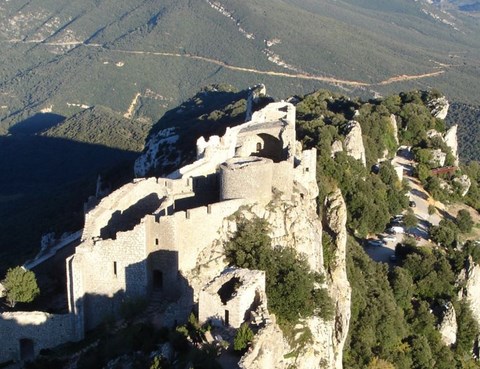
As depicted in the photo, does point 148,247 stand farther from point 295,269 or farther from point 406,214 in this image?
point 406,214

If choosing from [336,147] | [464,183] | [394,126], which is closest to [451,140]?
[464,183]

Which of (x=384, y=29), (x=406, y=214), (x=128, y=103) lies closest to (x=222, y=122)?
(x=406, y=214)

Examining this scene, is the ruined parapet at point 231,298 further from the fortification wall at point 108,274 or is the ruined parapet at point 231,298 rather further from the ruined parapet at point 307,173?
the ruined parapet at point 307,173

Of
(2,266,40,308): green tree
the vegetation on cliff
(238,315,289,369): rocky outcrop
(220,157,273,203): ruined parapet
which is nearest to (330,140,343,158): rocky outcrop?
(220,157,273,203): ruined parapet

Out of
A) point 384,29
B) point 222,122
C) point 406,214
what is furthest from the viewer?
point 384,29

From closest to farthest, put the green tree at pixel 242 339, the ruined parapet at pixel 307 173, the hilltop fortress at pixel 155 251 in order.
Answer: the green tree at pixel 242 339
the hilltop fortress at pixel 155 251
the ruined parapet at pixel 307 173

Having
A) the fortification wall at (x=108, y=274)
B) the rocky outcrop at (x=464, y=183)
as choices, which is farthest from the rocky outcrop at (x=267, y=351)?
the rocky outcrop at (x=464, y=183)
